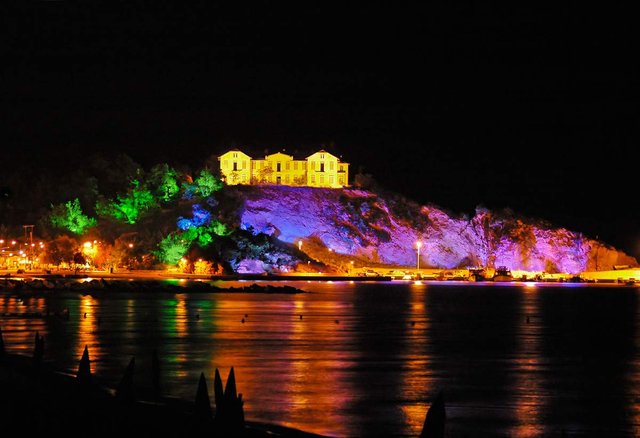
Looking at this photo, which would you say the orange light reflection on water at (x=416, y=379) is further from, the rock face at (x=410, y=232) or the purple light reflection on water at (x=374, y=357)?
the rock face at (x=410, y=232)

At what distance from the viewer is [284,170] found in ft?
422

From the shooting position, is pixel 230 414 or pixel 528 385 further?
pixel 528 385

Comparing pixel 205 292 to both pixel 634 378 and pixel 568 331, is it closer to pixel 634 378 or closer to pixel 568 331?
pixel 568 331

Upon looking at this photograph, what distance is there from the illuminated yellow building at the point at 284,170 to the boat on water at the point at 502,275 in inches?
916

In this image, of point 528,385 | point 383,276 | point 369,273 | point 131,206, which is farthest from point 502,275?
point 528,385

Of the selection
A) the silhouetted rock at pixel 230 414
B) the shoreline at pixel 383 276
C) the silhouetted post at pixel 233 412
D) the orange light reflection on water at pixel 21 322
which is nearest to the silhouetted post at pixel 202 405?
the silhouetted rock at pixel 230 414

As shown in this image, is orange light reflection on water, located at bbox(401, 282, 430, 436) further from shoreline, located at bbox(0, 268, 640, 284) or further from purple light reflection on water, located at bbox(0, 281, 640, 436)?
shoreline, located at bbox(0, 268, 640, 284)

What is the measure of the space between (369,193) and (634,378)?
101m

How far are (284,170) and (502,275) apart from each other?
32159 millimetres

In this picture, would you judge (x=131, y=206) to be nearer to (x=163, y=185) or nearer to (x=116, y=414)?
(x=163, y=185)

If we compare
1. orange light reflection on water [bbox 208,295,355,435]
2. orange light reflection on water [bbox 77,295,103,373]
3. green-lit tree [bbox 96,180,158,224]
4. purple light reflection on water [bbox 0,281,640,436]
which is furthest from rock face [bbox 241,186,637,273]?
orange light reflection on water [bbox 208,295,355,435]

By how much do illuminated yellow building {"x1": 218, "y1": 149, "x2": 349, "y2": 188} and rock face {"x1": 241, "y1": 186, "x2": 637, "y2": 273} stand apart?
10.4 feet

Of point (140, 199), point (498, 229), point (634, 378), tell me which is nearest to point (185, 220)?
point (140, 199)

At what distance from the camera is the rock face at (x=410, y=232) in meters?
120
